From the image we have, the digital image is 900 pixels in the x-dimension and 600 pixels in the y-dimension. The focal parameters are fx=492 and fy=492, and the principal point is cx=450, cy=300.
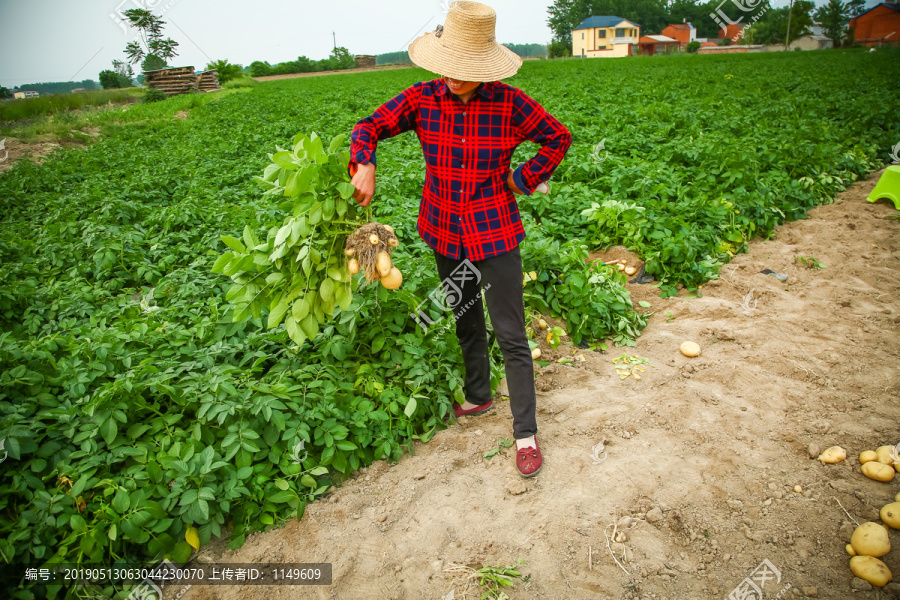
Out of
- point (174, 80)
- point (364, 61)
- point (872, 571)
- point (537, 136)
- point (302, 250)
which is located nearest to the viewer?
point (872, 571)

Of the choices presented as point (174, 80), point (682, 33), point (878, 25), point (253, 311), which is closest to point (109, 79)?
point (174, 80)

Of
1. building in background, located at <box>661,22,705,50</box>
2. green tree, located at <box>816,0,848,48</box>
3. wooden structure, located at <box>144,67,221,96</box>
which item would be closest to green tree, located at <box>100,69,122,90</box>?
wooden structure, located at <box>144,67,221,96</box>

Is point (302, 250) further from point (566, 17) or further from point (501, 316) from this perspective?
point (566, 17)

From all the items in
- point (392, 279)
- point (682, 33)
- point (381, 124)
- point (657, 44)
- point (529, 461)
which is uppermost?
point (682, 33)

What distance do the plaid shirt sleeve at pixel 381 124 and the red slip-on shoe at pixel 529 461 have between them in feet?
5.11

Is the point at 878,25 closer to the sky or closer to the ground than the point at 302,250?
closer to the sky

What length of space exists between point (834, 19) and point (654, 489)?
58.5 m

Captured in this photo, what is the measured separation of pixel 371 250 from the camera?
80.6 inches

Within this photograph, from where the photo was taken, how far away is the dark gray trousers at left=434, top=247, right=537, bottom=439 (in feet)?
7.47

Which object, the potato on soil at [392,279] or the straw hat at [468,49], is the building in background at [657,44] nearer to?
the straw hat at [468,49]

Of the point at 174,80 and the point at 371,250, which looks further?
the point at 174,80

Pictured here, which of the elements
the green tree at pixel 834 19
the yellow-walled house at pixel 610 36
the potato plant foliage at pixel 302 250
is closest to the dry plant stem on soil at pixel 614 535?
the potato plant foliage at pixel 302 250

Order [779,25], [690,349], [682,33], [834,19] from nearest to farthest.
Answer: [690,349] < [779,25] < [834,19] < [682,33]

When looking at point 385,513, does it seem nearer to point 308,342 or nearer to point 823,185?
point 308,342
